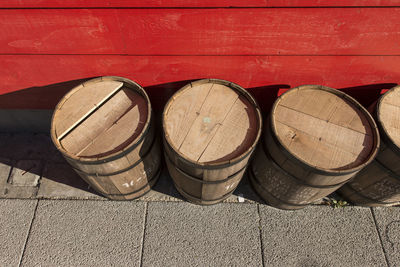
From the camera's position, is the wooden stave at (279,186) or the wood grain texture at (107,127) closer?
the wood grain texture at (107,127)

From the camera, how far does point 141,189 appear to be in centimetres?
343

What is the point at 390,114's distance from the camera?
2961mm

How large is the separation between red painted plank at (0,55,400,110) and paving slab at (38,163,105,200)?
1.19m

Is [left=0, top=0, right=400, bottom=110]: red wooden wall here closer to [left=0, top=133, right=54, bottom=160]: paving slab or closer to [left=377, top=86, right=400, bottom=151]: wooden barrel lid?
[left=377, top=86, right=400, bottom=151]: wooden barrel lid

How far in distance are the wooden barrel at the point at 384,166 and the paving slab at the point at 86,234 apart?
2973 mm

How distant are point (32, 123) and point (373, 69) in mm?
5230

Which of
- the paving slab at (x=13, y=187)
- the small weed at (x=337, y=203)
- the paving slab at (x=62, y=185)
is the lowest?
the paving slab at (x=13, y=187)

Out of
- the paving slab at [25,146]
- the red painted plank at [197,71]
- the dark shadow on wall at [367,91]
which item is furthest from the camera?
the paving slab at [25,146]

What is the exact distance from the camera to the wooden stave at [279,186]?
2.83 metres

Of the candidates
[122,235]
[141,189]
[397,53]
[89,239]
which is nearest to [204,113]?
[141,189]

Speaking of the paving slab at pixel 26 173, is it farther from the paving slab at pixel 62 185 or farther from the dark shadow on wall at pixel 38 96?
the dark shadow on wall at pixel 38 96

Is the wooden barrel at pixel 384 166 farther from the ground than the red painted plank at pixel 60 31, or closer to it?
closer to it

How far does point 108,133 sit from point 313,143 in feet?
7.37

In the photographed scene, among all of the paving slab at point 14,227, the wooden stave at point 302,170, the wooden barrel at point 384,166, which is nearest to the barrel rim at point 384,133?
the wooden barrel at point 384,166
